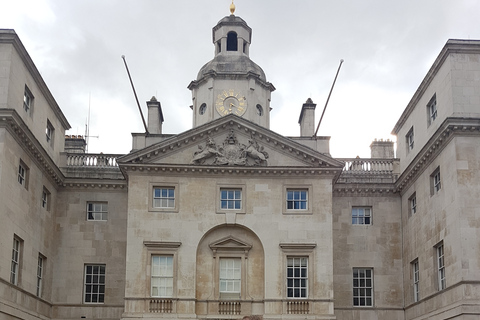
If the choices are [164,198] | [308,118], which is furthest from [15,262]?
[308,118]

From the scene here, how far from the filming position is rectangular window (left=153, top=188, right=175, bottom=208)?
37656mm

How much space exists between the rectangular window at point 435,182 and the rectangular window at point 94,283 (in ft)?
58.5

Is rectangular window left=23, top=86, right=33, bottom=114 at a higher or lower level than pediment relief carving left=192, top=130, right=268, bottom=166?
higher

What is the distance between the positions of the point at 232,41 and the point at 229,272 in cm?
1837

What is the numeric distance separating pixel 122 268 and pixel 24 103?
10668 mm

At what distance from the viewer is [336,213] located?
42000 millimetres

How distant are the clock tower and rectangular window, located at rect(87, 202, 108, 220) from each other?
9.22m

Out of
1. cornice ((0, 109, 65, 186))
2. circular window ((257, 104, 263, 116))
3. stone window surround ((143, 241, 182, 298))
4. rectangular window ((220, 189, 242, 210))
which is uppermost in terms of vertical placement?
circular window ((257, 104, 263, 116))

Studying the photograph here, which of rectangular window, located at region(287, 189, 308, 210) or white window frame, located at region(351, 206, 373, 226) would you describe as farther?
white window frame, located at region(351, 206, 373, 226)

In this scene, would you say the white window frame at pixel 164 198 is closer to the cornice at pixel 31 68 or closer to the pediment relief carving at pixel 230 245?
the pediment relief carving at pixel 230 245

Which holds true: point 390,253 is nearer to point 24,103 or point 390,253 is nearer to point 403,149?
point 403,149

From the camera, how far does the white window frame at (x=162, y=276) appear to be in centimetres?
3628

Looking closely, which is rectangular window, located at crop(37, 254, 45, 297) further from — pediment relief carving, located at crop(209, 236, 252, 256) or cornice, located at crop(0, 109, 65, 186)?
pediment relief carving, located at crop(209, 236, 252, 256)

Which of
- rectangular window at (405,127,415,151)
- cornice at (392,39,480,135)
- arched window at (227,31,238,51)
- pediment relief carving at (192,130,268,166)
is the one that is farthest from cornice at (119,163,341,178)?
arched window at (227,31,238,51)
